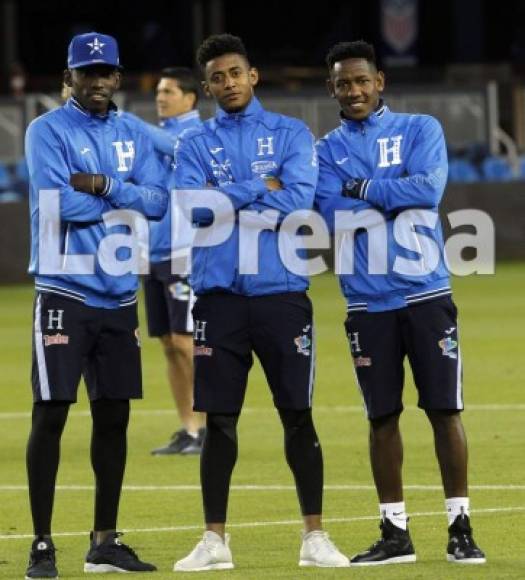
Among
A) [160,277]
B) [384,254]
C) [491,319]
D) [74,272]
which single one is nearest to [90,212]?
[74,272]

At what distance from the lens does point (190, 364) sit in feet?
43.8

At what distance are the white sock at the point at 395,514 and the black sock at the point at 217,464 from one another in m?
0.76

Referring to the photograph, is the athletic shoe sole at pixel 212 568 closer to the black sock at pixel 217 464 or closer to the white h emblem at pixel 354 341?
the black sock at pixel 217 464

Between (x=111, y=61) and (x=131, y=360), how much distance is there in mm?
1418

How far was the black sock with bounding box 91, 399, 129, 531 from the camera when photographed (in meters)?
9.01

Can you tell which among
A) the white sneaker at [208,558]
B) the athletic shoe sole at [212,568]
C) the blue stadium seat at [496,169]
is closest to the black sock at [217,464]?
the white sneaker at [208,558]

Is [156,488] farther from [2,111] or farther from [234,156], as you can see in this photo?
[2,111]

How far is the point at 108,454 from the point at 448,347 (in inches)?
66.8

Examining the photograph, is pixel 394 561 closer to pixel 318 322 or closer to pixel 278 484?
pixel 278 484

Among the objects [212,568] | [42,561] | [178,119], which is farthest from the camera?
[178,119]

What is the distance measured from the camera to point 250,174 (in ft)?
29.7

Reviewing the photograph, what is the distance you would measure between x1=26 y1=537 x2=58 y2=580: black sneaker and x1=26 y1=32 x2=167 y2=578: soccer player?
32 millimetres

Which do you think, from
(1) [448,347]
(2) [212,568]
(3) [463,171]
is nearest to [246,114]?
(1) [448,347]

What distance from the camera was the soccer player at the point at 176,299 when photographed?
1323 centimetres
